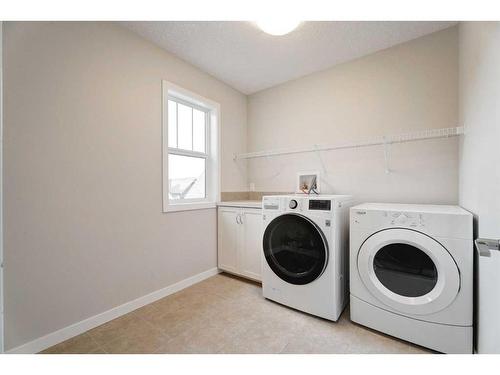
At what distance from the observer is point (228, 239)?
2406mm

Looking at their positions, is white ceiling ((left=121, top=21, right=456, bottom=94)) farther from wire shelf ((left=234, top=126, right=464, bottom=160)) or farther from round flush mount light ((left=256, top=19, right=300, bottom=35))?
wire shelf ((left=234, top=126, right=464, bottom=160))

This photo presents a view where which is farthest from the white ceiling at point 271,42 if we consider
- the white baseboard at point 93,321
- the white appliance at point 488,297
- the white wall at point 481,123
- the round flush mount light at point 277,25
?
the white baseboard at point 93,321

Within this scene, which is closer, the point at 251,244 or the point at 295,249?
the point at 295,249

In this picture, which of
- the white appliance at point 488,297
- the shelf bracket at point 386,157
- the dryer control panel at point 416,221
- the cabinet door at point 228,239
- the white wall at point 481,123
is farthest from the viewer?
the cabinet door at point 228,239

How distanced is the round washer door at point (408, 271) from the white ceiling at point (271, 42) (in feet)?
5.57

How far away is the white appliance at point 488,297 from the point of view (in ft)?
2.36

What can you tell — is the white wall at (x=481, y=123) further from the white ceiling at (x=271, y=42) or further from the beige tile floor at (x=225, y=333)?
the beige tile floor at (x=225, y=333)

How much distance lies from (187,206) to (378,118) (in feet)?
7.04

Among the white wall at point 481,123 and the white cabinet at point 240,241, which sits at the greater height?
the white wall at point 481,123

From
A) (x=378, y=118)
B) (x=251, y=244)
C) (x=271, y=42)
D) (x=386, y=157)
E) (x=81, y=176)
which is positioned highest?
(x=271, y=42)

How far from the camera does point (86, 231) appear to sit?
1.49m

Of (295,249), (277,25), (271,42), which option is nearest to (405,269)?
(295,249)

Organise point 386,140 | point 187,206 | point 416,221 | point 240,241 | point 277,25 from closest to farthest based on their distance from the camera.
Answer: point 416,221, point 277,25, point 386,140, point 187,206, point 240,241

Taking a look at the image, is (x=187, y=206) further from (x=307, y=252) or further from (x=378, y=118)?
(x=378, y=118)
